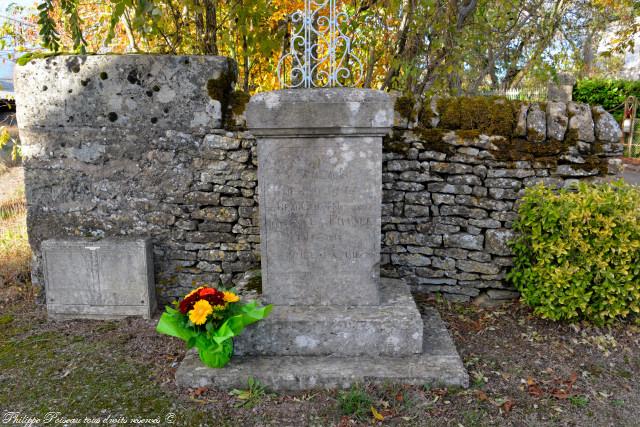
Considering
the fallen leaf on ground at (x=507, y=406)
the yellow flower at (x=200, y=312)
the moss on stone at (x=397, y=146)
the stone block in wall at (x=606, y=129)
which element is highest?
the stone block in wall at (x=606, y=129)

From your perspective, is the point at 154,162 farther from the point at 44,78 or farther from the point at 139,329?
the point at 139,329

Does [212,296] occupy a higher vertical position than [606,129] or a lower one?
lower

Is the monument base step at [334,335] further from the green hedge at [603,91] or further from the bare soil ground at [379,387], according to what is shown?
the green hedge at [603,91]

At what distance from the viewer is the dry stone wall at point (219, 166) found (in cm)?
410

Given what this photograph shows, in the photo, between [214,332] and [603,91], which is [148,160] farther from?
[603,91]

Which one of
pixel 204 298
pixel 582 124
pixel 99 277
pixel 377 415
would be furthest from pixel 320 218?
pixel 582 124

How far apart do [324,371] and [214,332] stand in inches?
29.9

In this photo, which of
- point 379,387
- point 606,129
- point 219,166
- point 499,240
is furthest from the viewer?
point 219,166

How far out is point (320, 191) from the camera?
3.34 metres

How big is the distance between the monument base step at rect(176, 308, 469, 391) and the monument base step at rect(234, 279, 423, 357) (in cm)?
5

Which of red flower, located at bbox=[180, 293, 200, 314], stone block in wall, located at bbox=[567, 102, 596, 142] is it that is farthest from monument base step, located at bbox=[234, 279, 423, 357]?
stone block in wall, located at bbox=[567, 102, 596, 142]

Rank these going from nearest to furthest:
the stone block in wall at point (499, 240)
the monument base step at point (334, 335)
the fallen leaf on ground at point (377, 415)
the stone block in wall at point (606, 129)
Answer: the fallen leaf on ground at point (377, 415), the monument base step at point (334, 335), the stone block in wall at point (606, 129), the stone block in wall at point (499, 240)

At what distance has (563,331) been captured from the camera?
3852 millimetres

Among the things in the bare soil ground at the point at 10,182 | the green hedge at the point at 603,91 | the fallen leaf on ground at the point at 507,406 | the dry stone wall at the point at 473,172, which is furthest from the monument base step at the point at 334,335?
the green hedge at the point at 603,91
